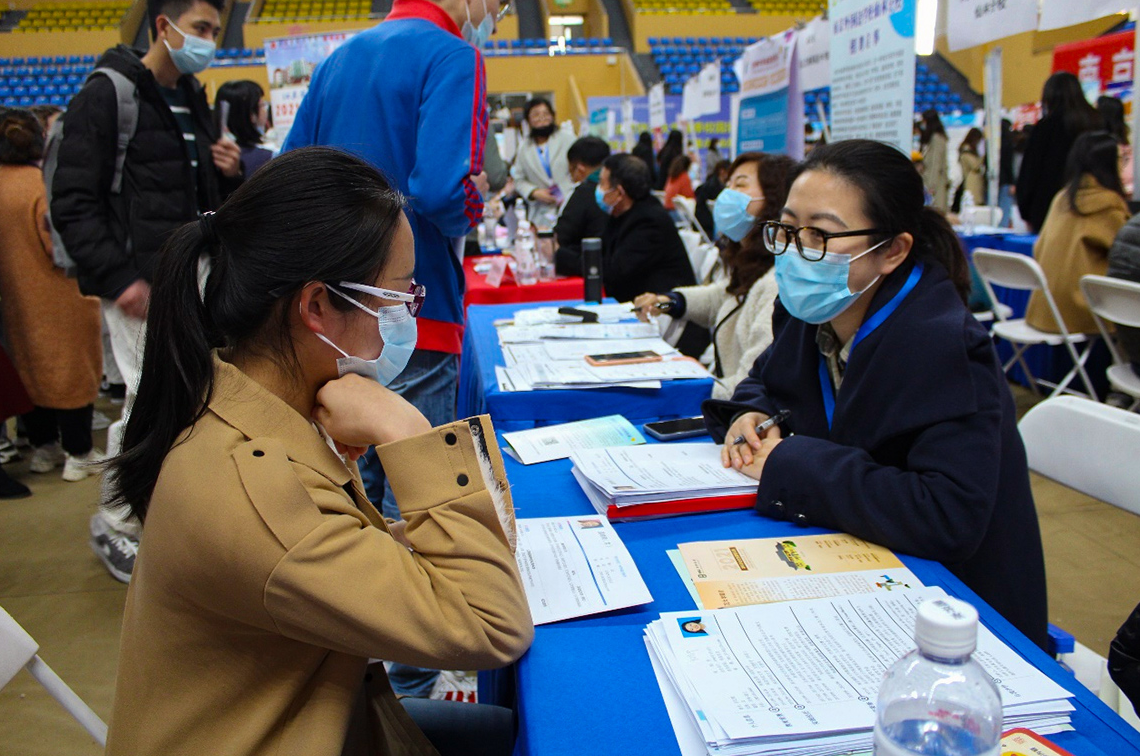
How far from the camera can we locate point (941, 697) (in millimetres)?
585

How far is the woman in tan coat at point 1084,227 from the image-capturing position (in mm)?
3600

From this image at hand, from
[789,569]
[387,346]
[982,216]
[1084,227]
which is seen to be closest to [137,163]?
[387,346]

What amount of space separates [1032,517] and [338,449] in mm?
1046

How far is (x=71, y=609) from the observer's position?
8.09ft

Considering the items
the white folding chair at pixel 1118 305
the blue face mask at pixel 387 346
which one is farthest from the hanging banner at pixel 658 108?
the blue face mask at pixel 387 346

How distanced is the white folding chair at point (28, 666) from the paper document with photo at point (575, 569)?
615mm

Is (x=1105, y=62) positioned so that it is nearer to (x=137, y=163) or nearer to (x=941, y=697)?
(x=137, y=163)

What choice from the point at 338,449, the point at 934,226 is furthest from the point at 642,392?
the point at 338,449

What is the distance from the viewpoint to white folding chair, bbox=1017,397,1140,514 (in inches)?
52.1

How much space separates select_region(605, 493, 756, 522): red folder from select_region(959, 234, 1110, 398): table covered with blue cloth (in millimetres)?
3001

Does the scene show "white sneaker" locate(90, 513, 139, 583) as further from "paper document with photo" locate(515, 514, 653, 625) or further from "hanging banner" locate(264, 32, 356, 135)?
"hanging banner" locate(264, 32, 356, 135)

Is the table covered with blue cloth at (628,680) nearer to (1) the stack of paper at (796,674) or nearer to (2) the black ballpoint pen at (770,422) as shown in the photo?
(1) the stack of paper at (796,674)

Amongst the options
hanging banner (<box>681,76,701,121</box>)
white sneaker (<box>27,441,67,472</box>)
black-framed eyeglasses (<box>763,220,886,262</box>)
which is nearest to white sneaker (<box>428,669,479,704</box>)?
black-framed eyeglasses (<box>763,220,886,262</box>)

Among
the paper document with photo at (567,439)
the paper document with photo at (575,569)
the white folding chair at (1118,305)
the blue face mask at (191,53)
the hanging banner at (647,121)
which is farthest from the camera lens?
the hanging banner at (647,121)
